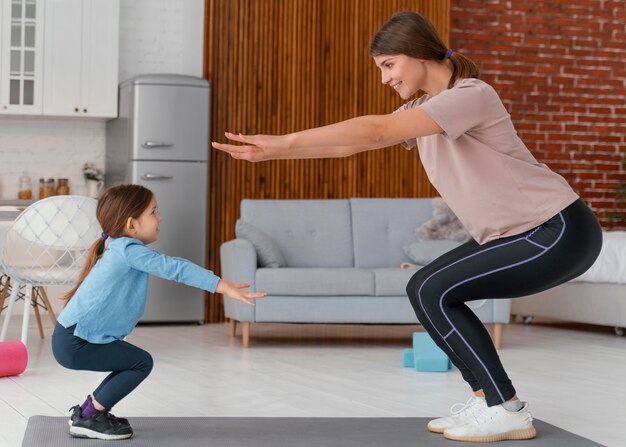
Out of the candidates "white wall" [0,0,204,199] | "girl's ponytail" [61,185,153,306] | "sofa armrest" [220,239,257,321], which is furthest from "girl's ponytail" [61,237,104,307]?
"white wall" [0,0,204,199]

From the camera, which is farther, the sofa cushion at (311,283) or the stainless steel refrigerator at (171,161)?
the stainless steel refrigerator at (171,161)

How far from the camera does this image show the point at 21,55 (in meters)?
6.75

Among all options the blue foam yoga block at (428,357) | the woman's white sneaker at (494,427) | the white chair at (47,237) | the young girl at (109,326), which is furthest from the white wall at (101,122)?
the woman's white sneaker at (494,427)

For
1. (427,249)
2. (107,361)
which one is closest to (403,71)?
(107,361)

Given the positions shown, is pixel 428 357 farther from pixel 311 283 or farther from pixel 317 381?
pixel 311 283

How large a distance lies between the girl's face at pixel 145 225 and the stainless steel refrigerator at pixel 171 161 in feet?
11.7

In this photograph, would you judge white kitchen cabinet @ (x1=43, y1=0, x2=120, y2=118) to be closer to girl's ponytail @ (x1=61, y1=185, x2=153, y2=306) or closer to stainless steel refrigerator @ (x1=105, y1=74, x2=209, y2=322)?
stainless steel refrigerator @ (x1=105, y1=74, x2=209, y2=322)

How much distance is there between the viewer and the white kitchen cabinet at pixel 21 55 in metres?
6.72

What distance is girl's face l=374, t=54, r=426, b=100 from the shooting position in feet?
9.56

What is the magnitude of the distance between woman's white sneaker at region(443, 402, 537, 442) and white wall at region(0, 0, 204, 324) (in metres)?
4.60

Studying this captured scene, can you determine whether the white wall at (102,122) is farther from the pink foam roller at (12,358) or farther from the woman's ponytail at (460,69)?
the woman's ponytail at (460,69)

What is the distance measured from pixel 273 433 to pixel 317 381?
4.38 ft

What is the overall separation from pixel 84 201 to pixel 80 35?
2236 mm

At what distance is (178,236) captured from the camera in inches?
268
